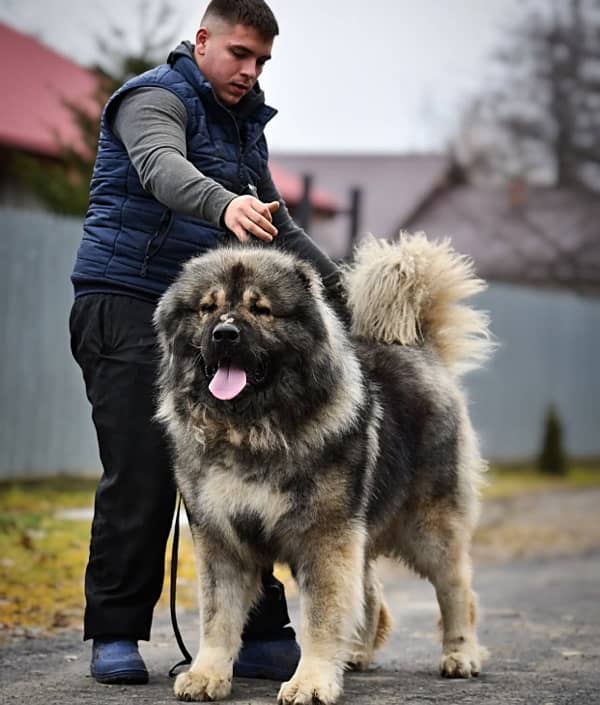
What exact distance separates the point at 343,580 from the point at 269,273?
1.07 meters

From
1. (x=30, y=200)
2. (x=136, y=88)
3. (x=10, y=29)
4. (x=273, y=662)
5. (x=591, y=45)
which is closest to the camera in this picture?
(x=136, y=88)

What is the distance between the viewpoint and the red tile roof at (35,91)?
15.5m

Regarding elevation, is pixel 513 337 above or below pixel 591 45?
below

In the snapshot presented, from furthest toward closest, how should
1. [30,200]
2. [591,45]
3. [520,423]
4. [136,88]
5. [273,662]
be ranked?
[591,45] < [520,423] < [30,200] < [273,662] < [136,88]

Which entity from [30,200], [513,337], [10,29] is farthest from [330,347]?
[10,29]

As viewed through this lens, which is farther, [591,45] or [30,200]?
[591,45]

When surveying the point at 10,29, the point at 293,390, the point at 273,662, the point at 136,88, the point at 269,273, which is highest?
the point at 10,29

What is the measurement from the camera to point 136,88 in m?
4.66

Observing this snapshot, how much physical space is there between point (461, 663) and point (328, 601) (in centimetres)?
95

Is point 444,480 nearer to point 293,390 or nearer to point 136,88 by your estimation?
point 293,390

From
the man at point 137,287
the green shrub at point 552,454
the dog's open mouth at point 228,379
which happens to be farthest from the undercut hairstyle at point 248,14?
the green shrub at point 552,454

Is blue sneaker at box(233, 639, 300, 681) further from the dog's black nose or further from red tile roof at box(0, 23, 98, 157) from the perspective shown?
red tile roof at box(0, 23, 98, 157)

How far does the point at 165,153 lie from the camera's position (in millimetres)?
4359

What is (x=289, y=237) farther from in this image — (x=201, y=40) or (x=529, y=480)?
(x=529, y=480)
